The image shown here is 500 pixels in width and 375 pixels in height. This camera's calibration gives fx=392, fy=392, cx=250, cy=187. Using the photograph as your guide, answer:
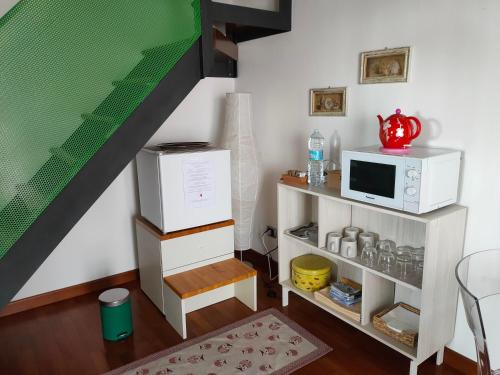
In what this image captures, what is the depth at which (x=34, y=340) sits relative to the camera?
240cm

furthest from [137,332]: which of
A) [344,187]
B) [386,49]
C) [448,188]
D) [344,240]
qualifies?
[386,49]

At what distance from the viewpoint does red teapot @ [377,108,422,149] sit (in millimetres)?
1869

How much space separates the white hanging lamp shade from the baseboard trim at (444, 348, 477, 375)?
1506 mm

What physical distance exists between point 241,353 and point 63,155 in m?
1.41

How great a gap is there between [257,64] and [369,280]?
1836 millimetres

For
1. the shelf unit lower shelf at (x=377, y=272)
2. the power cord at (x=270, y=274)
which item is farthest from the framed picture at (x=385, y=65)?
the power cord at (x=270, y=274)

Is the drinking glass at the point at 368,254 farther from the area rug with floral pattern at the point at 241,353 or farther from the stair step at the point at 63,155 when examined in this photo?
the stair step at the point at 63,155

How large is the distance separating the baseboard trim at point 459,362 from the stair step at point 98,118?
A: 6.67 feet

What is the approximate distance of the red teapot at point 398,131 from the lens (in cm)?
187

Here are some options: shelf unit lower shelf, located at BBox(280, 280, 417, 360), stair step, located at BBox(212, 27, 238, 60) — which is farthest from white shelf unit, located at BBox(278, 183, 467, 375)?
stair step, located at BBox(212, 27, 238, 60)

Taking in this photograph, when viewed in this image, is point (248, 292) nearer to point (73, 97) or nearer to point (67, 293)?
point (67, 293)

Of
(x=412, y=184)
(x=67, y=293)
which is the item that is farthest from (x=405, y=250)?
(x=67, y=293)

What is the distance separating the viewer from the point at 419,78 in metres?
1.98

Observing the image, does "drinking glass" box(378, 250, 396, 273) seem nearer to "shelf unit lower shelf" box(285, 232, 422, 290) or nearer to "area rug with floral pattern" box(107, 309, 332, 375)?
"shelf unit lower shelf" box(285, 232, 422, 290)
